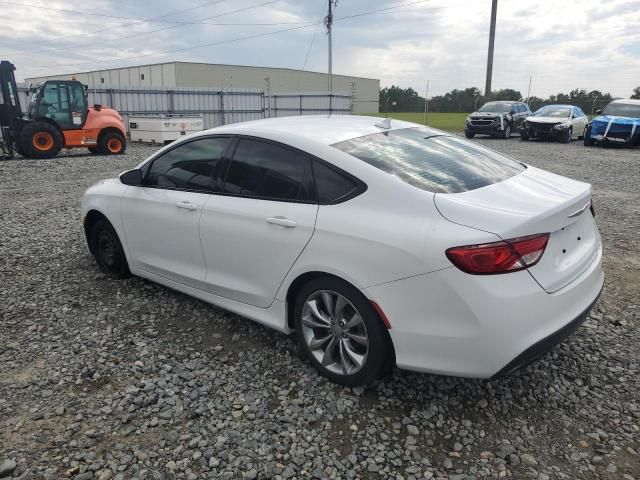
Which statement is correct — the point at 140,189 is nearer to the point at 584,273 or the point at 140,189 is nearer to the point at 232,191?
the point at 232,191

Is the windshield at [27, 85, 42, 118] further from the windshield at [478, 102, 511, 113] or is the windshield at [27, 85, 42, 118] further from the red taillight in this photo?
the windshield at [478, 102, 511, 113]

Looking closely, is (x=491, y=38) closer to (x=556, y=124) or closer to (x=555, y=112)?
(x=555, y=112)

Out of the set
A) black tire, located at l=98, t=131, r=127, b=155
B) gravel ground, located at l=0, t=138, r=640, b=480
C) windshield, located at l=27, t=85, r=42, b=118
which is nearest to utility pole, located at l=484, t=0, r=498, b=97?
black tire, located at l=98, t=131, r=127, b=155

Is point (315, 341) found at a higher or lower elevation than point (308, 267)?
lower

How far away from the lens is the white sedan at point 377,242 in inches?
95.5

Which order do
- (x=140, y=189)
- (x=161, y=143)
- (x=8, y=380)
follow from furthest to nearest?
(x=161, y=143), (x=140, y=189), (x=8, y=380)

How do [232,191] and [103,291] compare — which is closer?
[232,191]

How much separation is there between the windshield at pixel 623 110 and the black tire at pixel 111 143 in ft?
59.4

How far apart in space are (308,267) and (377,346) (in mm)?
609

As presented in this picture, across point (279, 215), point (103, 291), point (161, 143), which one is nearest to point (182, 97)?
point (161, 143)

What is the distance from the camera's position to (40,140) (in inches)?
589

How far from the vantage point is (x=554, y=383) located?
304 cm

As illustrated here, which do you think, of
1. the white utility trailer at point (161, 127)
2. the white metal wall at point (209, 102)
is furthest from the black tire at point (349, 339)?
the white metal wall at point (209, 102)

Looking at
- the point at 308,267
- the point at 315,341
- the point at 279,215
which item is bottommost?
the point at 315,341
